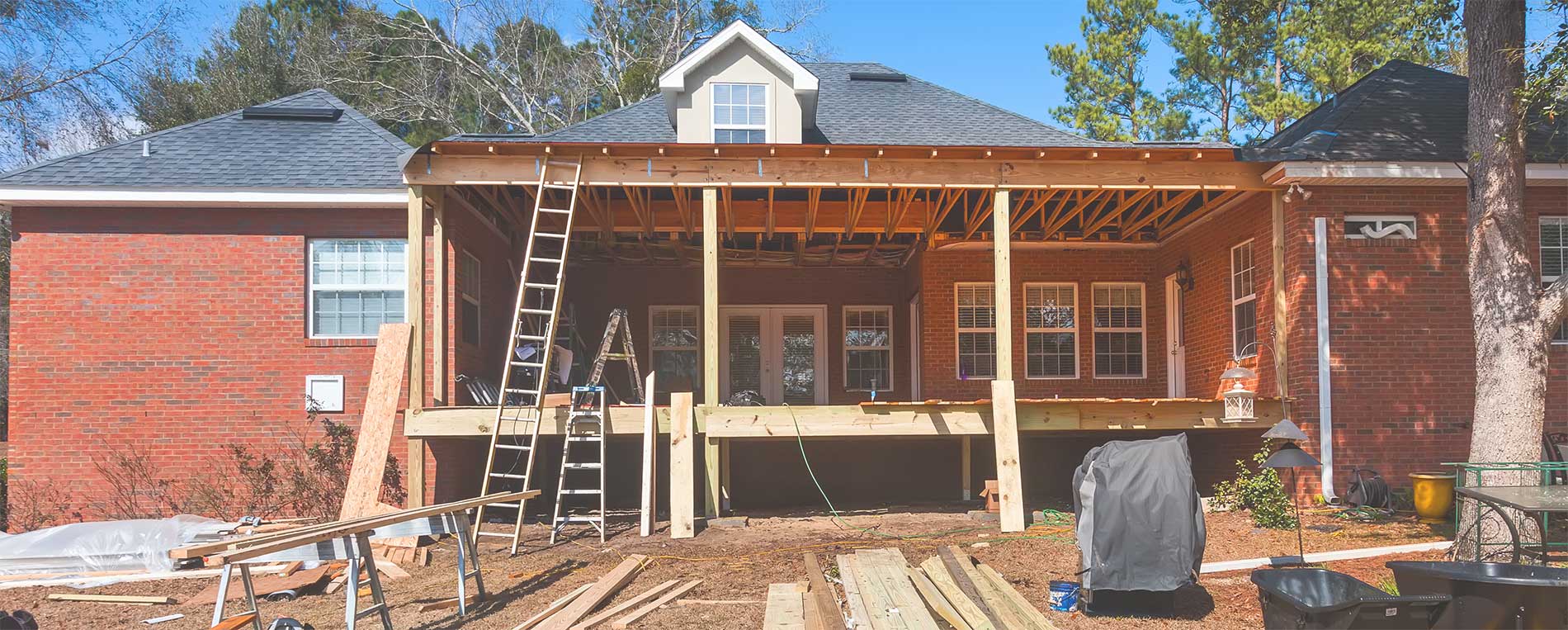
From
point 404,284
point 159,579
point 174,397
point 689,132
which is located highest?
point 689,132

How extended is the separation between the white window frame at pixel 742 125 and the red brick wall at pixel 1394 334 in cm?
650

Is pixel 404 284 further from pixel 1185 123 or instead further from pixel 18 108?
pixel 1185 123

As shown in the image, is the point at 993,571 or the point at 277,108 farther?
the point at 277,108

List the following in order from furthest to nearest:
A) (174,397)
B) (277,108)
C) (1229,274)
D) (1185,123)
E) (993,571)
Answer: (1185,123) < (277,108) < (1229,274) < (174,397) < (993,571)

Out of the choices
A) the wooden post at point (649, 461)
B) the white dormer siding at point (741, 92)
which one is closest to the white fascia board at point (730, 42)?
the white dormer siding at point (741, 92)

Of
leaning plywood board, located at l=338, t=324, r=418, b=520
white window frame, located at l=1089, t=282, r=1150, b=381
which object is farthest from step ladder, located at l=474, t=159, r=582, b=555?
white window frame, located at l=1089, t=282, r=1150, b=381

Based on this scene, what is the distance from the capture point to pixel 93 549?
9.76m

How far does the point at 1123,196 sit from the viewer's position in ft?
41.9

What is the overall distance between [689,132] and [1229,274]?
285 inches

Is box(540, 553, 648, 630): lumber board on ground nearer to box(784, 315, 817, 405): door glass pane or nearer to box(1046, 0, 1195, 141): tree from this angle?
box(784, 315, 817, 405): door glass pane

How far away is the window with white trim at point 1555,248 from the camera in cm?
1170

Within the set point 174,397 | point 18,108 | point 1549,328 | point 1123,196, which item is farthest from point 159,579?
point 18,108

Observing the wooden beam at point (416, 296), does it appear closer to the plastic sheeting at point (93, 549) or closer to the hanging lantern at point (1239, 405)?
the plastic sheeting at point (93, 549)

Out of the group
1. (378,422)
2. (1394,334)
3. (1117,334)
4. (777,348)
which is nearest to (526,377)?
(378,422)
